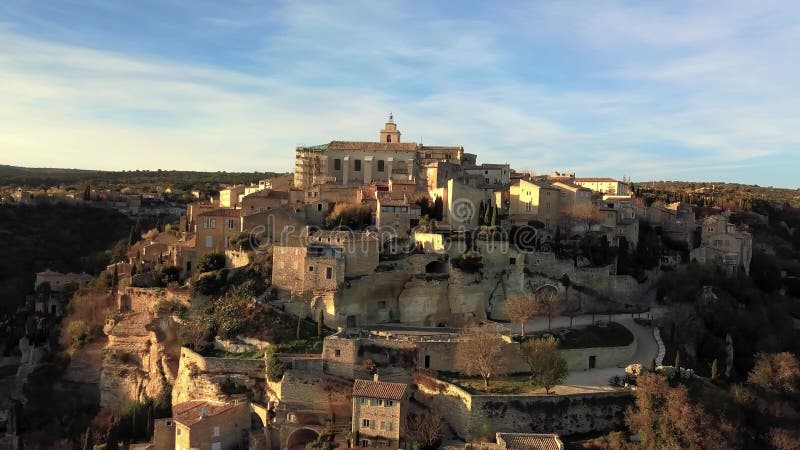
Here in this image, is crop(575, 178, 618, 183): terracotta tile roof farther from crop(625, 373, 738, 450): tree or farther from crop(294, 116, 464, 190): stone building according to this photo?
crop(625, 373, 738, 450): tree

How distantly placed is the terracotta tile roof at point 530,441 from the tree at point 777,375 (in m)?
11.1

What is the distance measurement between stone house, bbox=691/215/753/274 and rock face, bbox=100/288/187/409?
33.4 m

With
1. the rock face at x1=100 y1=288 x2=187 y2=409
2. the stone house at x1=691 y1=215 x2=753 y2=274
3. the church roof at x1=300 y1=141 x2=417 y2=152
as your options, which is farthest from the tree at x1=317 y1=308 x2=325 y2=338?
the stone house at x1=691 y1=215 x2=753 y2=274

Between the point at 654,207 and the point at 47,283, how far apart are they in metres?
47.2

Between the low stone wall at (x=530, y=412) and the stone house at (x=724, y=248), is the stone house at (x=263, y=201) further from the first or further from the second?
the stone house at (x=724, y=248)

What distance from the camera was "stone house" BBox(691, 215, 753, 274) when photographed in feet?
148

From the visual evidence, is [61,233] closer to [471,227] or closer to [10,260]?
[10,260]

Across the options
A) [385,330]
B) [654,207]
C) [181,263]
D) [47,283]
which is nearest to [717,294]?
[654,207]

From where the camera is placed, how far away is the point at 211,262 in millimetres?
36688

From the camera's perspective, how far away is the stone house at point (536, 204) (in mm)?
43719

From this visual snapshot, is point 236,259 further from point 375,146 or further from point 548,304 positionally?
point 375,146

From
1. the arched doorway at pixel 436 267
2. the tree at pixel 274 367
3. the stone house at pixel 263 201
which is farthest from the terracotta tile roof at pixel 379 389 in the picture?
the stone house at pixel 263 201

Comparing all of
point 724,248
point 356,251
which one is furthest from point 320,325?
point 724,248

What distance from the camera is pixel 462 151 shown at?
56281mm
